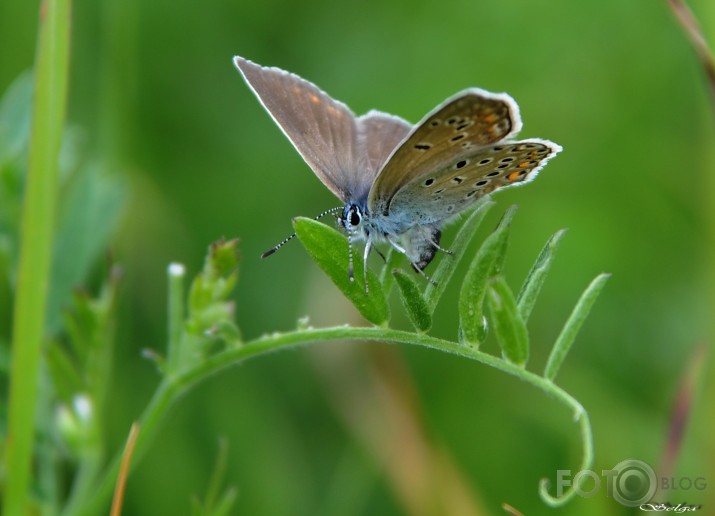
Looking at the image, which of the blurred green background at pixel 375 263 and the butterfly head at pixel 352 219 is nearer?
the butterfly head at pixel 352 219

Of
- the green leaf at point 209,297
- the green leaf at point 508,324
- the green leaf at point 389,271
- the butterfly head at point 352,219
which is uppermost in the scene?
the green leaf at point 209,297

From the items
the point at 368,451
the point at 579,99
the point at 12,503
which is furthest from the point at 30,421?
the point at 579,99

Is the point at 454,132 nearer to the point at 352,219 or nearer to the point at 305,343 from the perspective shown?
the point at 352,219

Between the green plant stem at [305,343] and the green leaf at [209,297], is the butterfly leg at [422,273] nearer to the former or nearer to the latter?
the green plant stem at [305,343]

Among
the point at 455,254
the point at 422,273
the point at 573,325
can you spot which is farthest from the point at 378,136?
the point at 573,325

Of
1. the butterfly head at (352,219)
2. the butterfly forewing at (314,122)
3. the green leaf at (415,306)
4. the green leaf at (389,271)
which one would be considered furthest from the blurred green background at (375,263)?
the green leaf at (415,306)

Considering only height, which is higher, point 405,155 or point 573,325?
→ point 405,155
